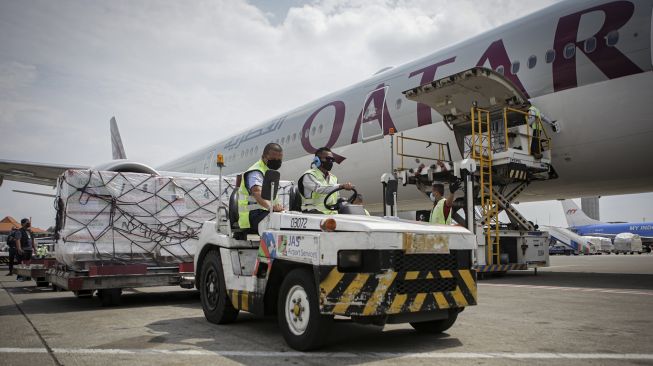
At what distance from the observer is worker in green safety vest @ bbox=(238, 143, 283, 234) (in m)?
4.80

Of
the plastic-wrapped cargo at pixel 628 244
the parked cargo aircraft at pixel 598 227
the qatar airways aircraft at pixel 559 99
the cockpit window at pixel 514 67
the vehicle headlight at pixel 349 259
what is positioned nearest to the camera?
the vehicle headlight at pixel 349 259

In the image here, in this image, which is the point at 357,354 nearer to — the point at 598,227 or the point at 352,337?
the point at 352,337

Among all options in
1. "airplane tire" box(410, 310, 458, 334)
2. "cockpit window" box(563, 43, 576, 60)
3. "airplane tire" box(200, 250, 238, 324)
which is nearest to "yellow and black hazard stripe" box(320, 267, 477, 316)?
"airplane tire" box(410, 310, 458, 334)

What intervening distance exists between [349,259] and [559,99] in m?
6.76

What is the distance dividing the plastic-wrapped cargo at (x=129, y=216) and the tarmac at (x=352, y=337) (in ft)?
3.02

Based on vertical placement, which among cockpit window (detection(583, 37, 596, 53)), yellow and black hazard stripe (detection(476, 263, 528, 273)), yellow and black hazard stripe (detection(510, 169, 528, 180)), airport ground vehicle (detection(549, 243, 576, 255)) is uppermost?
cockpit window (detection(583, 37, 596, 53))

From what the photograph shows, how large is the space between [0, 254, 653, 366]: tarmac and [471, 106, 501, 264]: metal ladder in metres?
2.77

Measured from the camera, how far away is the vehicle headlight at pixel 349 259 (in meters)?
3.75

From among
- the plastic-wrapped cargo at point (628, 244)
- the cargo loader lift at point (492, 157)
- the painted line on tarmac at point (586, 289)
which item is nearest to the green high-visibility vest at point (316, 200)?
the cargo loader lift at point (492, 157)

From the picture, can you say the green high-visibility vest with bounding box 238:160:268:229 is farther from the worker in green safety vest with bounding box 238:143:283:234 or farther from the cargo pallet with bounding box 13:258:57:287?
the cargo pallet with bounding box 13:258:57:287

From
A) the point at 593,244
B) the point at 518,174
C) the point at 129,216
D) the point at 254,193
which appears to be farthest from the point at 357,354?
the point at 593,244

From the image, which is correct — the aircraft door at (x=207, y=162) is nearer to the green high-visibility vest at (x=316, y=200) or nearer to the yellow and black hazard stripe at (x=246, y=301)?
the yellow and black hazard stripe at (x=246, y=301)

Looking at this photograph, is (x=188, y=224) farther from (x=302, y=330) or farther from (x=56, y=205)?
(x=302, y=330)

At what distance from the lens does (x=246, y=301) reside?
4.70 metres
